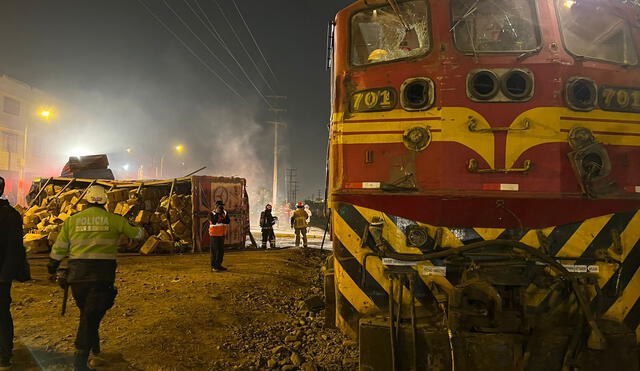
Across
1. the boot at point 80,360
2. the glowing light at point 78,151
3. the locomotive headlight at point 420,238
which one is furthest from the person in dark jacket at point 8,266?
the glowing light at point 78,151

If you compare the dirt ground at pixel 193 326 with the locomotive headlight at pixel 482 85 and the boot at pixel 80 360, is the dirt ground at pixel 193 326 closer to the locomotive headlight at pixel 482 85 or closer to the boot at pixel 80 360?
the boot at pixel 80 360

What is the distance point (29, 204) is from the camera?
1316 centimetres

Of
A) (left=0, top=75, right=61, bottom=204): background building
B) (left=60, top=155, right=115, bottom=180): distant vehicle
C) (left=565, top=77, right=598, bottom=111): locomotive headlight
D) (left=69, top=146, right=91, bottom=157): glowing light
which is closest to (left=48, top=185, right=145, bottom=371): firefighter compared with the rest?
(left=565, top=77, right=598, bottom=111): locomotive headlight

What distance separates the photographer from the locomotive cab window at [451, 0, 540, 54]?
3.17m

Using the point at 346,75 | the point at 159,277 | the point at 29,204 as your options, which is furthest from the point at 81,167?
the point at 346,75

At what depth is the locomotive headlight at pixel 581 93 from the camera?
2967 millimetres

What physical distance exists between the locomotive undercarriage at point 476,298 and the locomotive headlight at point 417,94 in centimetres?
91

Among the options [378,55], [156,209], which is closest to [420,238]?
[378,55]

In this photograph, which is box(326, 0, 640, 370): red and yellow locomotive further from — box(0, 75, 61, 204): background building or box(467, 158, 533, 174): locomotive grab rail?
box(0, 75, 61, 204): background building

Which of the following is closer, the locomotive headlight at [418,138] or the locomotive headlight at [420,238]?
the locomotive headlight at [420,238]

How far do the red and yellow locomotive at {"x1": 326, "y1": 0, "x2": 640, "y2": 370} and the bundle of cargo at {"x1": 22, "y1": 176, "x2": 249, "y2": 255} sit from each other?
383 inches

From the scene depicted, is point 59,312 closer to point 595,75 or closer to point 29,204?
point 595,75

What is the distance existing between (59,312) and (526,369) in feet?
19.9

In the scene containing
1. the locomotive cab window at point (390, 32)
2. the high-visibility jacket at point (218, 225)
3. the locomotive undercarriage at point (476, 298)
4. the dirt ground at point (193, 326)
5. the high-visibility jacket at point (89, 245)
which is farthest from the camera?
the high-visibility jacket at point (218, 225)
